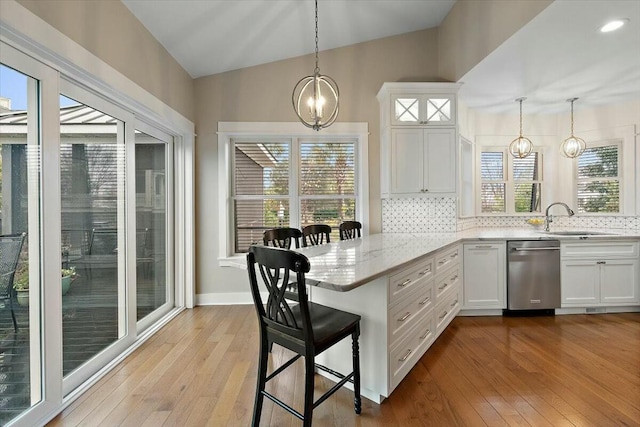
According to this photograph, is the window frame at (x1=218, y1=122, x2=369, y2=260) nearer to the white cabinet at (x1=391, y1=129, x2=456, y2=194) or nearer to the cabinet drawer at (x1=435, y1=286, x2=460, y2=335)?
the white cabinet at (x1=391, y1=129, x2=456, y2=194)

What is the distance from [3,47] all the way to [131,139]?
1.17 meters

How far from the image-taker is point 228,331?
10.2 ft

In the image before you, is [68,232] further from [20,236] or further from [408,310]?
[408,310]

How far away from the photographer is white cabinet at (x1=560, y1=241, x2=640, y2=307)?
345 centimetres

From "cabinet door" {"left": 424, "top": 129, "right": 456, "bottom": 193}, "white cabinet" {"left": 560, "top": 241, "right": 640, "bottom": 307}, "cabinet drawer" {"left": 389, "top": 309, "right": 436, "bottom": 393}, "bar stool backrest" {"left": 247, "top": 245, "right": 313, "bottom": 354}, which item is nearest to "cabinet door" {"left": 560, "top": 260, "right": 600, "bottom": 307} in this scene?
"white cabinet" {"left": 560, "top": 241, "right": 640, "bottom": 307}

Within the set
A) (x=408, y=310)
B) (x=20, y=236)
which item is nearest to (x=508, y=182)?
(x=408, y=310)

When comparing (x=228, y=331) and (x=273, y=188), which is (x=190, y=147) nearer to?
(x=273, y=188)

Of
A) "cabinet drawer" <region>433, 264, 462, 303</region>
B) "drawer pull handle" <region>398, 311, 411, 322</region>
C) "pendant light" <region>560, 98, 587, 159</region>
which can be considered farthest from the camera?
"pendant light" <region>560, 98, 587, 159</region>

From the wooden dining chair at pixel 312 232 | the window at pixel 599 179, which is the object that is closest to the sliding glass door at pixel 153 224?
the wooden dining chair at pixel 312 232

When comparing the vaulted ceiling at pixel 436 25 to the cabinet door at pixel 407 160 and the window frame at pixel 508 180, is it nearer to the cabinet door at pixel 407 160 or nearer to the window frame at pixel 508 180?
the window frame at pixel 508 180

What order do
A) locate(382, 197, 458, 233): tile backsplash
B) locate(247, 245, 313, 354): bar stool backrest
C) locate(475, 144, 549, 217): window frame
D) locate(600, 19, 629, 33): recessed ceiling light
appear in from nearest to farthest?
1. locate(247, 245, 313, 354): bar stool backrest
2. locate(600, 19, 629, 33): recessed ceiling light
3. locate(382, 197, 458, 233): tile backsplash
4. locate(475, 144, 549, 217): window frame

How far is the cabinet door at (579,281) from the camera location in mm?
3449

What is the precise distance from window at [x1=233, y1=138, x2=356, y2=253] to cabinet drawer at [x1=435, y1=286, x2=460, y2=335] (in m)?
1.61

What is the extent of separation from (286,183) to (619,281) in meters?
4.03
